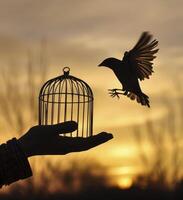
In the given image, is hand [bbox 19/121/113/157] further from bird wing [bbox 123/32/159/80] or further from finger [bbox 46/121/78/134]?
bird wing [bbox 123/32/159/80]

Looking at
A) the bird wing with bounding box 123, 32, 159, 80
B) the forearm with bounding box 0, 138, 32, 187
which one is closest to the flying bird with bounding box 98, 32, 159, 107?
the bird wing with bounding box 123, 32, 159, 80

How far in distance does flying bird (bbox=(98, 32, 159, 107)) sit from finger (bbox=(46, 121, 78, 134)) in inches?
54.1

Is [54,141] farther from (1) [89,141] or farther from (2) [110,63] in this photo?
(2) [110,63]

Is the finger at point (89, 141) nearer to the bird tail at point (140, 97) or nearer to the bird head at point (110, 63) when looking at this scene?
the bird tail at point (140, 97)

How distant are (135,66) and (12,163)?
2948mm

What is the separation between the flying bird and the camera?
350 inches

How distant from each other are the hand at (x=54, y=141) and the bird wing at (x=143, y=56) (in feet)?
4.54

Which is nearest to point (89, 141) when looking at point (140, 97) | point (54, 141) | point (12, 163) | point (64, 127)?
point (54, 141)

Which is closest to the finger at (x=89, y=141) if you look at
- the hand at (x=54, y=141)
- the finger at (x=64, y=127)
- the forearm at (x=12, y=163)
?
the hand at (x=54, y=141)

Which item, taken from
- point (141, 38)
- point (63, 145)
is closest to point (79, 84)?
point (141, 38)

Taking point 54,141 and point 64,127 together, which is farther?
point 54,141

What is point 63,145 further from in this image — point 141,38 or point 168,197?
point 168,197

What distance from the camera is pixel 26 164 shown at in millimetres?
6707

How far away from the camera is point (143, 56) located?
917 cm
